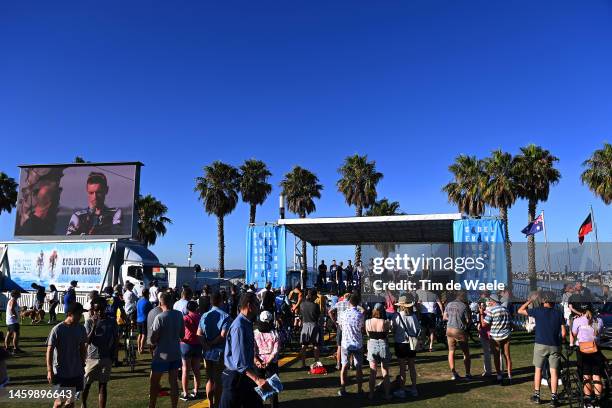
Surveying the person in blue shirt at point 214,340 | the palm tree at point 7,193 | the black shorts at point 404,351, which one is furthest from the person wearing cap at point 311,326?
the palm tree at point 7,193

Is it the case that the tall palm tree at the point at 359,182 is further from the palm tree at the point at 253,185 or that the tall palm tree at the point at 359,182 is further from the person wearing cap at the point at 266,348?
the person wearing cap at the point at 266,348

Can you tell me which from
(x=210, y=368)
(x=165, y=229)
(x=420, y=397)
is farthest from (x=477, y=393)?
(x=165, y=229)

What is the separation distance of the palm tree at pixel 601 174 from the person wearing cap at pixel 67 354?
3045 centimetres

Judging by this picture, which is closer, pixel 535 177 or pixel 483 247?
pixel 483 247

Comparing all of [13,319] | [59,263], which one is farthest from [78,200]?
[13,319]

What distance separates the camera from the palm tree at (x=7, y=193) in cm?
3847

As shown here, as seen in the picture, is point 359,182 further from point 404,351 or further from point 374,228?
point 404,351

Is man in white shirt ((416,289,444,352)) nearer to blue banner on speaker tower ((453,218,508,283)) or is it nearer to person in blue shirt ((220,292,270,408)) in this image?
blue banner on speaker tower ((453,218,508,283))

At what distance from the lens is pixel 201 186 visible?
36.7 meters

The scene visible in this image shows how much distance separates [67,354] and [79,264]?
22.6m

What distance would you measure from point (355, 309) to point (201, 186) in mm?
30132

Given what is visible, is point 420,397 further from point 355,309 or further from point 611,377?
point 611,377

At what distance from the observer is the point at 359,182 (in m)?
38.5

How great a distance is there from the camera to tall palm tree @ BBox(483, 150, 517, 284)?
96.8 feet
